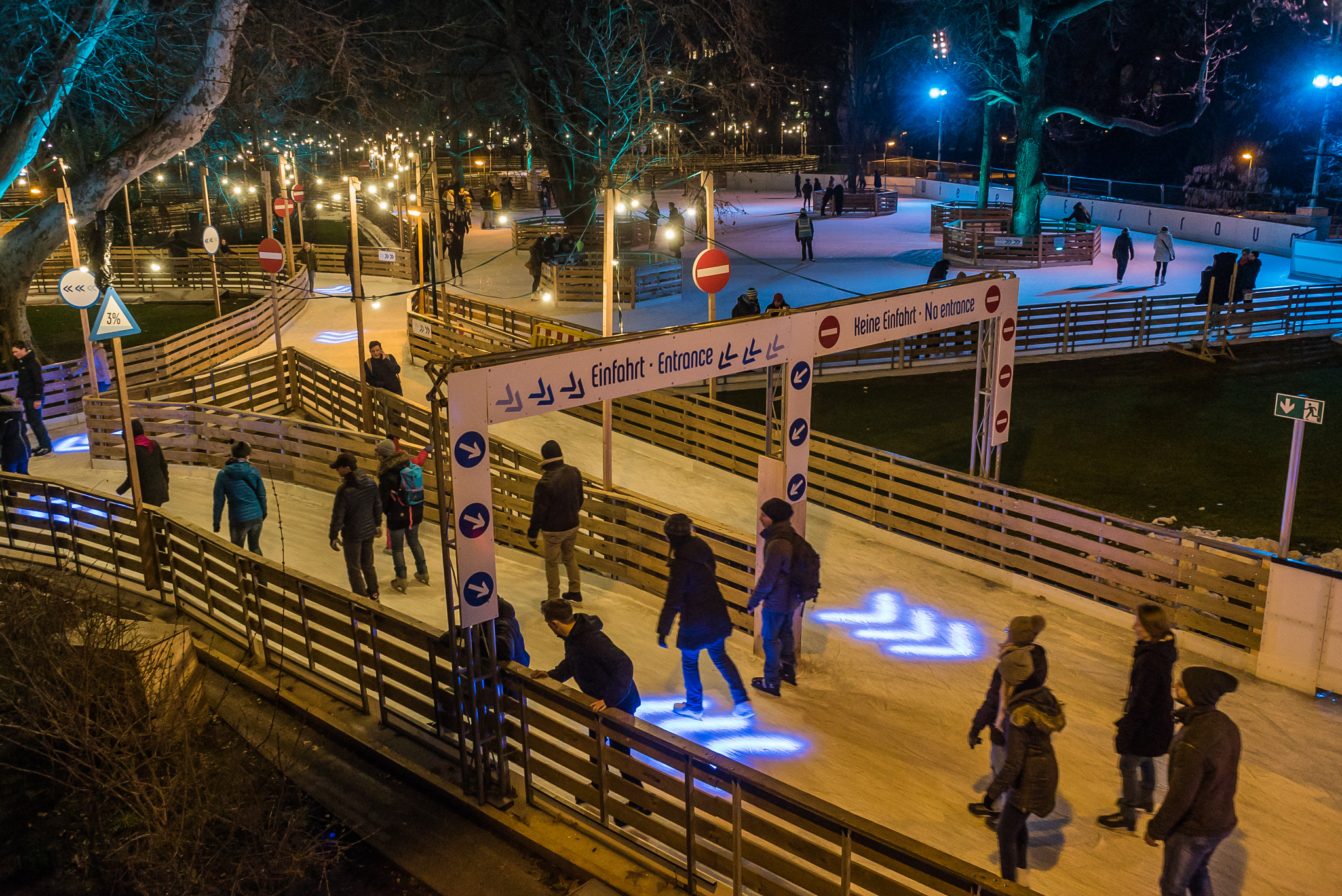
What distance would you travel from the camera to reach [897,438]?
50.8ft

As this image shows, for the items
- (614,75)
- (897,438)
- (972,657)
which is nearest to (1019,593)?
(972,657)

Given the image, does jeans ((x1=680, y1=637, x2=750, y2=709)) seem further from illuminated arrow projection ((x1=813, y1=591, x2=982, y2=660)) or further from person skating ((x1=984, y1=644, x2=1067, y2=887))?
person skating ((x1=984, y1=644, x2=1067, y2=887))

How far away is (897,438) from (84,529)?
1058cm

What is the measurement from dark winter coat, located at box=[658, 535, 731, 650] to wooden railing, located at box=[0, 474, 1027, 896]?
0.94 metres

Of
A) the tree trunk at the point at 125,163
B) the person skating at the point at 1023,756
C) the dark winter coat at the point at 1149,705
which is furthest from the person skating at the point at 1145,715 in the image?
the tree trunk at the point at 125,163

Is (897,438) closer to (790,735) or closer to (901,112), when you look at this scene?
(790,735)

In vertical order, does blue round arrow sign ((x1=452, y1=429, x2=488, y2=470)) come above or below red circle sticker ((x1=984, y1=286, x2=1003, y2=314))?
below

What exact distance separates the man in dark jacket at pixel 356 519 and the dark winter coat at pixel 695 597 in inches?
134

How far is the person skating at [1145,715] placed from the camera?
6.14 meters

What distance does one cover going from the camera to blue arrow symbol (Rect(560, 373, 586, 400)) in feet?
22.4

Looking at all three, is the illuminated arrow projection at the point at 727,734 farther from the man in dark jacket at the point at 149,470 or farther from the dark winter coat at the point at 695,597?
the man in dark jacket at the point at 149,470

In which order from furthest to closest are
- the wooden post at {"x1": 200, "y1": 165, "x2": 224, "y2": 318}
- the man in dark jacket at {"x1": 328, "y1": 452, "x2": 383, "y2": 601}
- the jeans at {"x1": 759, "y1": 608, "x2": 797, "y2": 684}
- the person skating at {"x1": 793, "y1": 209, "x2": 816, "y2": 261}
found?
the person skating at {"x1": 793, "y1": 209, "x2": 816, "y2": 261} < the wooden post at {"x1": 200, "y1": 165, "x2": 224, "y2": 318} < the man in dark jacket at {"x1": 328, "y1": 452, "x2": 383, "y2": 601} < the jeans at {"x1": 759, "y1": 608, "x2": 797, "y2": 684}

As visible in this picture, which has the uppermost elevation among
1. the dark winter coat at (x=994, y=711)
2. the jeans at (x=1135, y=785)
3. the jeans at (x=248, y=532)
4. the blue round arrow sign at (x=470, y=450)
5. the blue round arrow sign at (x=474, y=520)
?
the blue round arrow sign at (x=470, y=450)

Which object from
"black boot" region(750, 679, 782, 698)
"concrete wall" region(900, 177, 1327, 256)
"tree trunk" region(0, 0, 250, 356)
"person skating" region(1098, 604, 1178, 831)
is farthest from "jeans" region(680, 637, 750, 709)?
"concrete wall" region(900, 177, 1327, 256)
